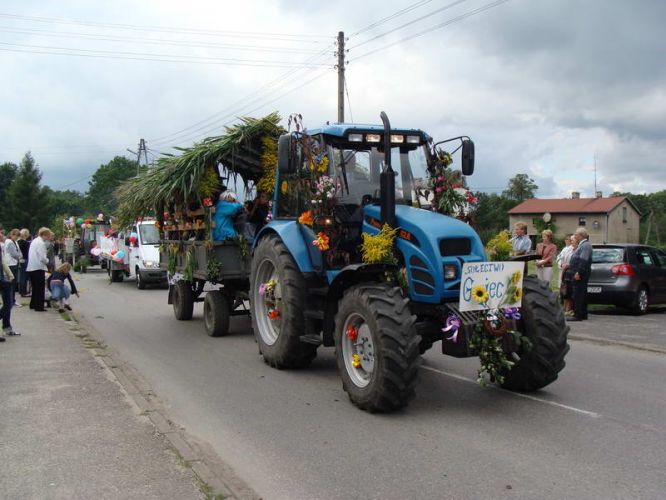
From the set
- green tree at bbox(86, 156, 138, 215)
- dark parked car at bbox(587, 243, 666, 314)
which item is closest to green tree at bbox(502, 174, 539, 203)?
green tree at bbox(86, 156, 138, 215)

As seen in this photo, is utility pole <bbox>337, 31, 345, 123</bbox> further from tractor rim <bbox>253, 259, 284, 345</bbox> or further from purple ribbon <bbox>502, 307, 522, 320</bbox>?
purple ribbon <bbox>502, 307, 522, 320</bbox>

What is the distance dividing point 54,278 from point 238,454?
10.4 m

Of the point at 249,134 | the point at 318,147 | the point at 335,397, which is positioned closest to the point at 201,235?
the point at 249,134

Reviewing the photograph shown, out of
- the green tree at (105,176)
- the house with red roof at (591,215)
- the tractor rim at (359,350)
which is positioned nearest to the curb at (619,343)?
the tractor rim at (359,350)

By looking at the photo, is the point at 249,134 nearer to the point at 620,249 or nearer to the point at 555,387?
the point at 555,387

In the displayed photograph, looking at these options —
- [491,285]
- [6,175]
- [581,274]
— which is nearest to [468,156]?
[491,285]

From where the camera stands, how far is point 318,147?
303 inches

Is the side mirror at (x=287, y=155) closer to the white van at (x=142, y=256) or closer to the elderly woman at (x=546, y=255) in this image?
the elderly woman at (x=546, y=255)

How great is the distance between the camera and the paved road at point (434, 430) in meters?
4.68

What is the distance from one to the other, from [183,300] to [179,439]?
7817 millimetres

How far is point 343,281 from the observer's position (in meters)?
7.05

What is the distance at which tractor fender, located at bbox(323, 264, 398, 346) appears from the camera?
6621 mm

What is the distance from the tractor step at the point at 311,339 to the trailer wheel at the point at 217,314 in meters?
3.59

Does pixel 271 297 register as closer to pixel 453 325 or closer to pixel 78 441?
pixel 453 325
